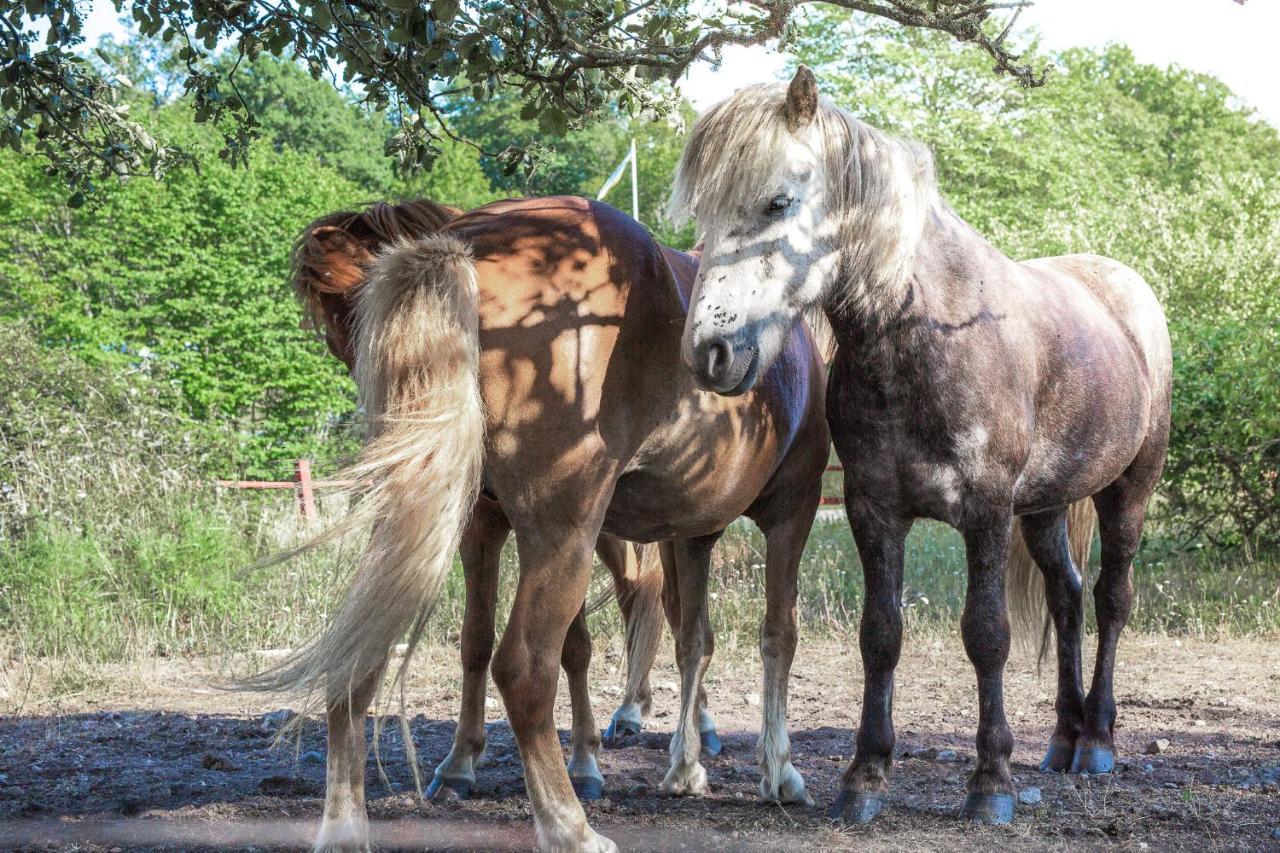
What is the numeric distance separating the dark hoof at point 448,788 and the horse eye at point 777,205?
2.51 metres

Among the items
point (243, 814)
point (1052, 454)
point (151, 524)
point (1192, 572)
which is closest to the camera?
point (243, 814)

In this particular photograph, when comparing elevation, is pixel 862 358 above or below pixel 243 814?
above

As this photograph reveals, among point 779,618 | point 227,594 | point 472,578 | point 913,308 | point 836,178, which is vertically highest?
point 836,178

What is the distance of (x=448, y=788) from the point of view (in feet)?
14.5

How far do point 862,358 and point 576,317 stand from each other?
111 centimetres

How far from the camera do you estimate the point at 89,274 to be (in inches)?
631

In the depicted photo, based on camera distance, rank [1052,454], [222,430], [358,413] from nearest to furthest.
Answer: [358,413] → [1052,454] → [222,430]

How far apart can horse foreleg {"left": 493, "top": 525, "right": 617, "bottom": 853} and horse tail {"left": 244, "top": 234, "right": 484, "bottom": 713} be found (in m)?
0.26

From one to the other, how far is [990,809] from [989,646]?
0.55 metres

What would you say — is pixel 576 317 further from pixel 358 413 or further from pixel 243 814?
pixel 243 814

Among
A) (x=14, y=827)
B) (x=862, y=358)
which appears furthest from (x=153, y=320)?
(x=862, y=358)

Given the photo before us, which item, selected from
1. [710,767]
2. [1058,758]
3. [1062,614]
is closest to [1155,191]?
[1062,614]

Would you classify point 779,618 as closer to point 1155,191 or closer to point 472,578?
point 472,578

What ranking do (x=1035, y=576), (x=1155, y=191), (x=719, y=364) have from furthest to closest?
(x=1155, y=191) < (x=1035, y=576) < (x=719, y=364)
